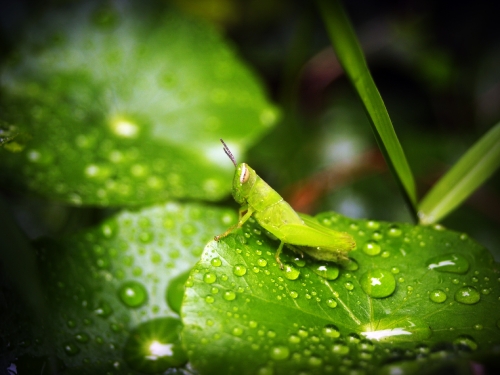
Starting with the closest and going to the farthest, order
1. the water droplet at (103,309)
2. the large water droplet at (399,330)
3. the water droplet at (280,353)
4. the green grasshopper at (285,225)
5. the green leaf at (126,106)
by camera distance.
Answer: the water droplet at (280,353) < the large water droplet at (399,330) < the green grasshopper at (285,225) < the water droplet at (103,309) < the green leaf at (126,106)

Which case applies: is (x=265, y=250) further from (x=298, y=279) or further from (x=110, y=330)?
(x=110, y=330)

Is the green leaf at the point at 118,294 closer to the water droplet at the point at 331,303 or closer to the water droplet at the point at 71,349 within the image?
the water droplet at the point at 71,349

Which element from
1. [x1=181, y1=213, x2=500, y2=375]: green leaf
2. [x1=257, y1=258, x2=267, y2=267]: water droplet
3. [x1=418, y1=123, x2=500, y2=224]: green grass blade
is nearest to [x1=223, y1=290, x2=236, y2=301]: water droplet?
[x1=181, y1=213, x2=500, y2=375]: green leaf

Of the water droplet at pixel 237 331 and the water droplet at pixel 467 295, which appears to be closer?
the water droplet at pixel 237 331

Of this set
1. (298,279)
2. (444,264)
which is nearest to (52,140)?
(298,279)

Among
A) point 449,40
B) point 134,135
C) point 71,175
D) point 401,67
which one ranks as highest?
point 449,40

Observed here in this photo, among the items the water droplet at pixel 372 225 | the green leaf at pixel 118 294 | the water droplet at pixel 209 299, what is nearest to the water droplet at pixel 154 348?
the green leaf at pixel 118 294

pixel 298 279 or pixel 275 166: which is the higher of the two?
pixel 275 166
